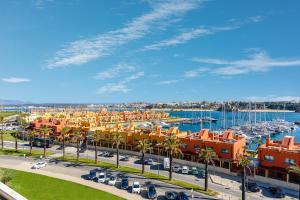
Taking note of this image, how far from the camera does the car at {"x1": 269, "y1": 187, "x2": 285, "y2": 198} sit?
61925mm

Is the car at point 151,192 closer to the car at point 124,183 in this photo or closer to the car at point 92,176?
the car at point 124,183

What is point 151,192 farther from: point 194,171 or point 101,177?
point 194,171

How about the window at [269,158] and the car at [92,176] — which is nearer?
the car at [92,176]

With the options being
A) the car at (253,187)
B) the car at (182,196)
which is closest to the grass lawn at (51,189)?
the car at (182,196)

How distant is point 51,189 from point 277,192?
43.0 m

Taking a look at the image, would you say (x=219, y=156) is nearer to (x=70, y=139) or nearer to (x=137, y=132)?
(x=137, y=132)

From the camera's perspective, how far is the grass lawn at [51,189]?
60.1 meters

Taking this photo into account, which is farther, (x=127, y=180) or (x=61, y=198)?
(x=127, y=180)

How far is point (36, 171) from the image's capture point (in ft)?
263

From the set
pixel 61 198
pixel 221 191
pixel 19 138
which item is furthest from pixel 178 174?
pixel 19 138

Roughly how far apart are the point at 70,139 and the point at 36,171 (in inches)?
1487

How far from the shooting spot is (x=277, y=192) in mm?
62500

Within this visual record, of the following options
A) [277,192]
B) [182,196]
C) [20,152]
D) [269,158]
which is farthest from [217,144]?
[20,152]

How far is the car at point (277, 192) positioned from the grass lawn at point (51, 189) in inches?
1144
